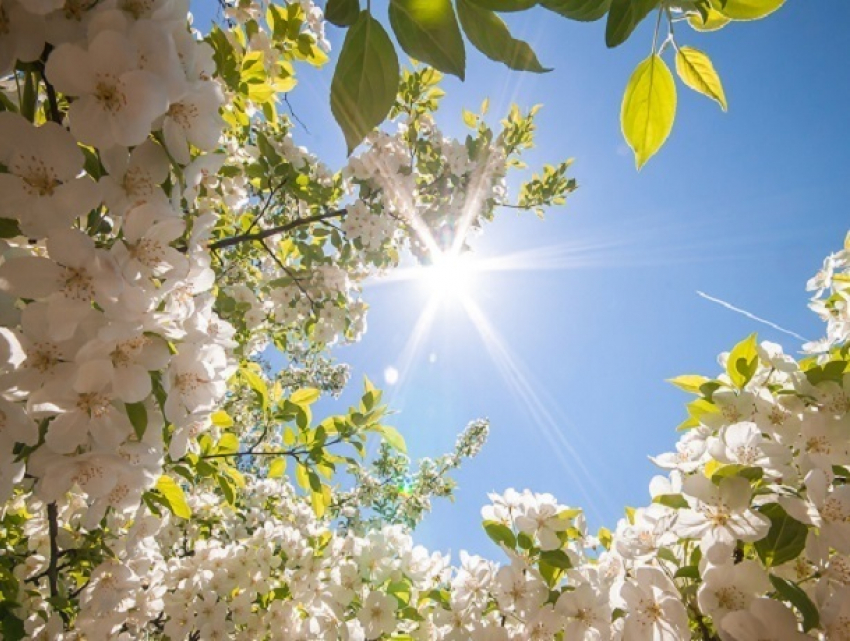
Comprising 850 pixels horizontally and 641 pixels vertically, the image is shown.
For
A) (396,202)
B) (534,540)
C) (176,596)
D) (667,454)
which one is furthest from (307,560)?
(396,202)

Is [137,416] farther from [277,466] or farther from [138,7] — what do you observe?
[277,466]

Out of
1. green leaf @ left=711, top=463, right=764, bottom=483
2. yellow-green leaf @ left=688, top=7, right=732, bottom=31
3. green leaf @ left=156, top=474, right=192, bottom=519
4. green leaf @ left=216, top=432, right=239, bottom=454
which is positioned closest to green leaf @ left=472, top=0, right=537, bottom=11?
yellow-green leaf @ left=688, top=7, right=732, bottom=31

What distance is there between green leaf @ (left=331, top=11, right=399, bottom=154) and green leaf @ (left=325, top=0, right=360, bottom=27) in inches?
0.4

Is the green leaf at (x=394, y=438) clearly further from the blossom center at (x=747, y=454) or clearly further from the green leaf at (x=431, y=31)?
the green leaf at (x=431, y=31)

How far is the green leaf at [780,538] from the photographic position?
1411mm

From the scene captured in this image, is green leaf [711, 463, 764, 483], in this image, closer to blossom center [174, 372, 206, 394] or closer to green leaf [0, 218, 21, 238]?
blossom center [174, 372, 206, 394]

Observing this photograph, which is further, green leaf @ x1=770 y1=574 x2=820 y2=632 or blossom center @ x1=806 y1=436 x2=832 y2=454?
blossom center @ x1=806 y1=436 x2=832 y2=454

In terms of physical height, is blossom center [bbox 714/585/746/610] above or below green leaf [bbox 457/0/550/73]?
below

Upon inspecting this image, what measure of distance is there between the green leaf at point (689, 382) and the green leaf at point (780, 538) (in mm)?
510

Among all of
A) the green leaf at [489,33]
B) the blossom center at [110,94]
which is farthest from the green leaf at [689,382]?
the blossom center at [110,94]

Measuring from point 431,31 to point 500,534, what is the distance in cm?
187

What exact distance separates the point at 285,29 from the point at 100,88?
100 inches

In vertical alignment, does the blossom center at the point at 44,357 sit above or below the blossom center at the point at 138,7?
below

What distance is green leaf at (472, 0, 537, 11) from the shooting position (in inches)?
22.7
